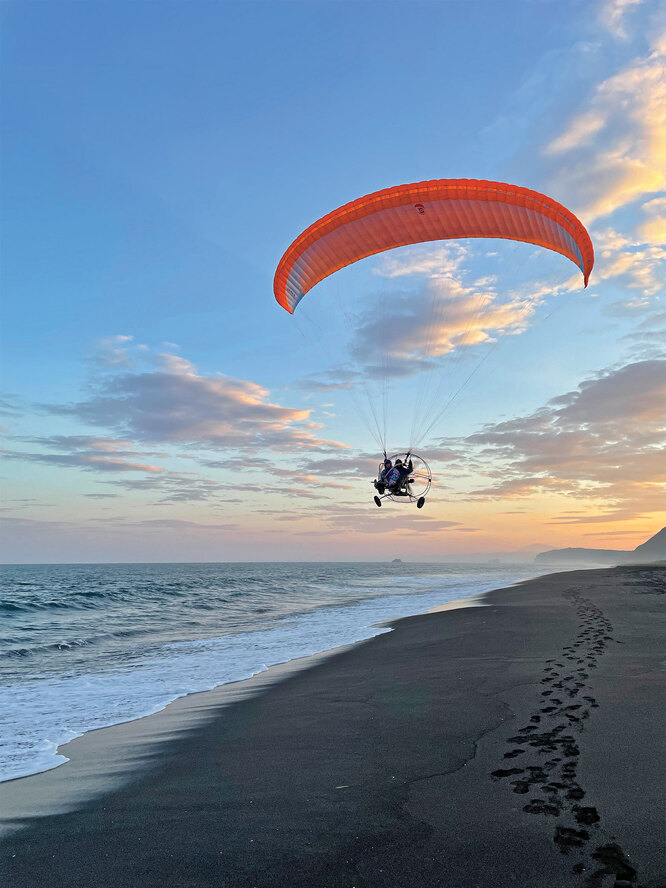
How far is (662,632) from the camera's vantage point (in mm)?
11719

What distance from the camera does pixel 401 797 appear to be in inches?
187

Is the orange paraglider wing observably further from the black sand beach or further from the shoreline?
the shoreline

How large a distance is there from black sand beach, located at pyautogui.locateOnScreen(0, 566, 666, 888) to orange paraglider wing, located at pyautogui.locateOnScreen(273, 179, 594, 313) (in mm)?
10194

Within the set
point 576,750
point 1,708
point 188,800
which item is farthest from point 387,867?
point 1,708

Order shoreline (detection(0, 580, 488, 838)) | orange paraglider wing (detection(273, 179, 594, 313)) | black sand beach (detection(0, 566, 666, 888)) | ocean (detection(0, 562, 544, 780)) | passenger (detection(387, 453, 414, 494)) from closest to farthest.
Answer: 1. black sand beach (detection(0, 566, 666, 888))
2. shoreline (detection(0, 580, 488, 838))
3. ocean (detection(0, 562, 544, 780))
4. orange paraglider wing (detection(273, 179, 594, 313))
5. passenger (detection(387, 453, 414, 494))

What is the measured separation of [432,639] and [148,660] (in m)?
7.66

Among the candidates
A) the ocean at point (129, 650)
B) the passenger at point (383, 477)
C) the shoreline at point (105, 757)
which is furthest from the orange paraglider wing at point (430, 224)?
the shoreline at point (105, 757)

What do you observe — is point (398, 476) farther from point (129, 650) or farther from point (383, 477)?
point (129, 650)

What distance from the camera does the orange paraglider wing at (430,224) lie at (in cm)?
1298

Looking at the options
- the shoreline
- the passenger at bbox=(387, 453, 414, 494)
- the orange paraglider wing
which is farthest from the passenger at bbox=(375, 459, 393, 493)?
the orange paraglider wing

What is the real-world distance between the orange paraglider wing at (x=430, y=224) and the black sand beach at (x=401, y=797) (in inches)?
401

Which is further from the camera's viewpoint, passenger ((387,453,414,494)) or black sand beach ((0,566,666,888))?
passenger ((387,453,414,494))

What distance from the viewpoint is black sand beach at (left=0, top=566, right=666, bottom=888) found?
3.78m

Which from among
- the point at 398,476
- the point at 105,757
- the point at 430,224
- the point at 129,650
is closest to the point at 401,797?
the point at 105,757
